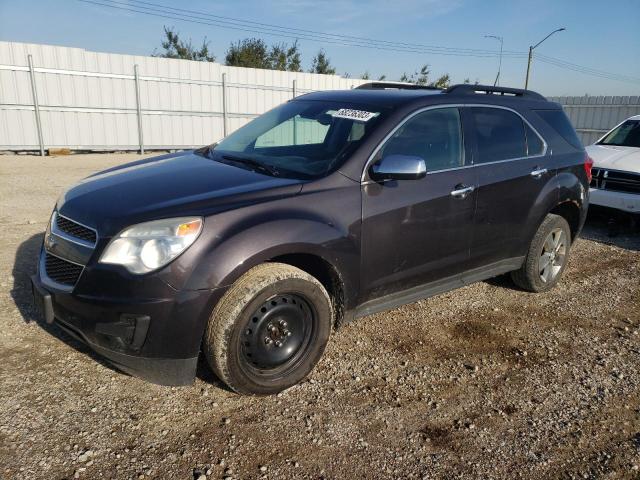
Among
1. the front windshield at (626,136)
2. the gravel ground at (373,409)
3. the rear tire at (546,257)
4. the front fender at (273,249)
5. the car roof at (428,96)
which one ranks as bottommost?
the gravel ground at (373,409)

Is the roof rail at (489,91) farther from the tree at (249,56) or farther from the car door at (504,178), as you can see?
the tree at (249,56)

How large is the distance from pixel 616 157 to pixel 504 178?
171 inches

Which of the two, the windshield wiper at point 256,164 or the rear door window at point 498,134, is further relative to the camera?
the rear door window at point 498,134

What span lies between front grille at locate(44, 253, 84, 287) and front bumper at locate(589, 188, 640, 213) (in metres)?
6.86

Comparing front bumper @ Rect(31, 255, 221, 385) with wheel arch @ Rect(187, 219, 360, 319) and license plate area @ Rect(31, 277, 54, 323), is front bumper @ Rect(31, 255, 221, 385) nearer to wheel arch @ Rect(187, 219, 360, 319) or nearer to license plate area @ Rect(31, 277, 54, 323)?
license plate area @ Rect(31, 277, 54, 323)

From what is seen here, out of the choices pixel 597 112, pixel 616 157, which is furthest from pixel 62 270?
pixel 597 112

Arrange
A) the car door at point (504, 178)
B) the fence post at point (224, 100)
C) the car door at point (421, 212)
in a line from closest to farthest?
the car door at point (421, 212)
the car door at point (504, 178)
the fence post at point (224, 100)

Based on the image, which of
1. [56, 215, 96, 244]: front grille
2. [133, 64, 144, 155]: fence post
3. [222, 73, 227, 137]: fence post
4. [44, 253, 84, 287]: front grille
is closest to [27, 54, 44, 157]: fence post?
[133, 64, 144, 155]: fence post

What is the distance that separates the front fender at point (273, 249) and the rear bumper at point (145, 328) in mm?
109

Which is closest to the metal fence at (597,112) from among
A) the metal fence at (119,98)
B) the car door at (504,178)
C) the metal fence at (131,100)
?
the metal fence at (131,100)

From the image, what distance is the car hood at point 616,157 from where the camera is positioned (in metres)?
6.89

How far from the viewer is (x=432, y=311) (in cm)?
439

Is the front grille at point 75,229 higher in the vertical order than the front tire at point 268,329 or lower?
higher

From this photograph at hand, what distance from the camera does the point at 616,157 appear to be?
726 cm
